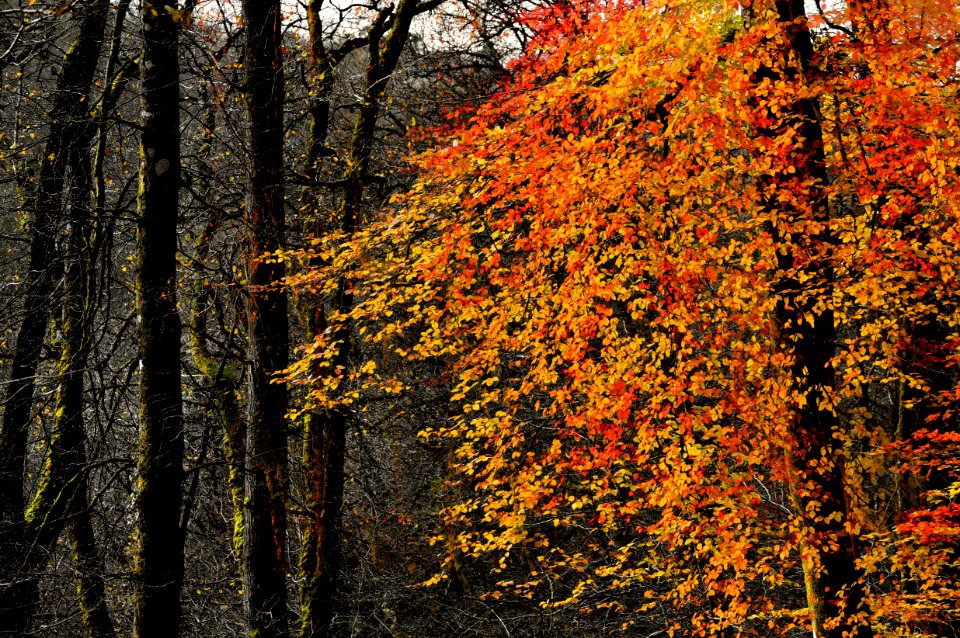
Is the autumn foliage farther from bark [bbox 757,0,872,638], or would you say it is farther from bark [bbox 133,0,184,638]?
bark [bbox 133,0,184,638]

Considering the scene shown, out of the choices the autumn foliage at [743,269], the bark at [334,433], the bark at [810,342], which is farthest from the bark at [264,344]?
the bark at [810,342]

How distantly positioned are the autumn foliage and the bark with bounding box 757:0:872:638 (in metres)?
0.03

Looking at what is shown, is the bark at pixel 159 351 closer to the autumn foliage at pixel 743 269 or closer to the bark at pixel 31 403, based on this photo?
the bark at pixel 31 403

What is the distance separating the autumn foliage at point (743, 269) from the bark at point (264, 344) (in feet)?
4.71

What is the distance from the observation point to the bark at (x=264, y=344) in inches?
253

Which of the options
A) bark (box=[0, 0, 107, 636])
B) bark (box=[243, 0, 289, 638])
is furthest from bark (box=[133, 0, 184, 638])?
bark (box=[243, 0, 289, 638])

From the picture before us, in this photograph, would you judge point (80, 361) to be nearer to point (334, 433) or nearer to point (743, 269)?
point (334, 433)

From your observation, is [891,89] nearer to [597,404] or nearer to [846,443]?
[846,443]

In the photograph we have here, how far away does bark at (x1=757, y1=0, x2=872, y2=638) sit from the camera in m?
7.19

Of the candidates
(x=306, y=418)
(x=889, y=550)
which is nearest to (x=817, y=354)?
(x=889, y=550)

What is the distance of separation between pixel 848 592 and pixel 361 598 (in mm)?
5970

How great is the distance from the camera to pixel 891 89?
7109 millimetres

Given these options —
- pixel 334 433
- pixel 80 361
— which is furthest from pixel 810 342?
pixel 80 361

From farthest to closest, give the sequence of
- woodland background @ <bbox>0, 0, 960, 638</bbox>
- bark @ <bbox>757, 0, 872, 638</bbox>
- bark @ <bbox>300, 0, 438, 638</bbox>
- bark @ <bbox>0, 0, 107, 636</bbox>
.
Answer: bark @ <bbox>300, 0, 438, 638</bbox>, bark @ <bbox>757, 0, 872, 638</bbox>, bark @ <bbox>0, 0, 107, 636</bbox>, woodland background @ <bbox>0, 0, 960, 638</bbox>
